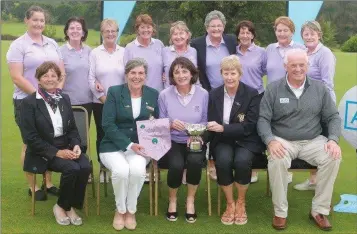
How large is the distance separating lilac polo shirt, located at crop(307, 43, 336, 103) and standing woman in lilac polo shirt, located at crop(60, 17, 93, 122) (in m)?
2.18

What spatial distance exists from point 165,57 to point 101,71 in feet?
2.10

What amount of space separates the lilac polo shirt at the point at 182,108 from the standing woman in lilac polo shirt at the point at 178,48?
51 cm

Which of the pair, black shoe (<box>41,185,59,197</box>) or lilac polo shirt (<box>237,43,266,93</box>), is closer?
black shoe (<box>41,185,59,197</box>)

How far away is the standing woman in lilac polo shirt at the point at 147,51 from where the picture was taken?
4820 mm

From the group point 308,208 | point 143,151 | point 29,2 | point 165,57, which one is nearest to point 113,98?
point 143,151

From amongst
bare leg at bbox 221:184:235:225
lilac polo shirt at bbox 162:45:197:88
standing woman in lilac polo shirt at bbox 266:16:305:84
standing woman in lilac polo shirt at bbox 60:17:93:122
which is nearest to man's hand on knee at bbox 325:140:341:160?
bare leg at bbox 221:184:235:225

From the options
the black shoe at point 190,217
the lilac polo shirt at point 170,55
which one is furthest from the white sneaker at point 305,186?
the lilac polo shirt at point 170,55

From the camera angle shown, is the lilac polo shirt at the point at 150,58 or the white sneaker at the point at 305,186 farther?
the white sneaker at the point at 305,186

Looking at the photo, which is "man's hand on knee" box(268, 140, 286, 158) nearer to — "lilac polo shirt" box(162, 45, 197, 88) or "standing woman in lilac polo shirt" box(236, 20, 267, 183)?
"standing woman in lilac polo shirt" box(236, 20, 267, 183)

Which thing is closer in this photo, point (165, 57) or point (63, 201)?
point (63, 201)

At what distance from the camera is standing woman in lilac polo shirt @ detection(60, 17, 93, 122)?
480 centimetres

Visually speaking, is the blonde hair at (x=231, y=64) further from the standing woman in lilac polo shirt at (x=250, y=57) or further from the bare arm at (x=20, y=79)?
the bare arm at (x=20, y=79)

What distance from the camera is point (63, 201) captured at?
4141 millimetres

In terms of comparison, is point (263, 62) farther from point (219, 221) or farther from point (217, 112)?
point (219, 221)
